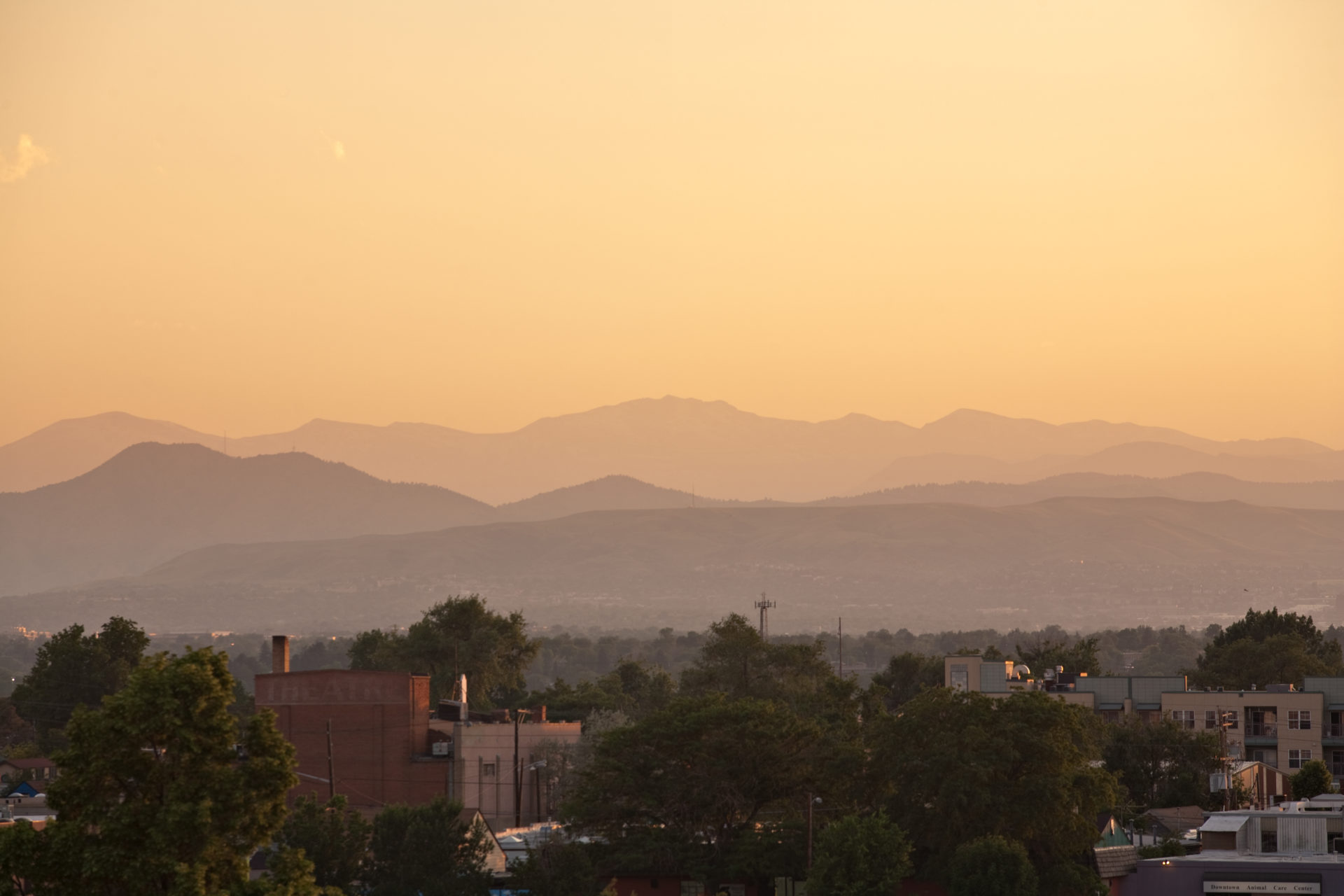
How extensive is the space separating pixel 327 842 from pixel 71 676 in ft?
281

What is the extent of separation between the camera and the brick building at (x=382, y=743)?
93375 millimetres

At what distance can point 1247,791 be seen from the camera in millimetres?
93562

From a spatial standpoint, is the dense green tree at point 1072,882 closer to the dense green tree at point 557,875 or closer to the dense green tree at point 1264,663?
the dense green tree at point 557,875

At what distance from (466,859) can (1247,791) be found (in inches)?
1778

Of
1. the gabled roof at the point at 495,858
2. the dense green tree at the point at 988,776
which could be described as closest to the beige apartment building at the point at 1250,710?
the dense green tree at the point at 988,776

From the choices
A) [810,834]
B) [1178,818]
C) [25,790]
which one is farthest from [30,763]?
[1178,818]

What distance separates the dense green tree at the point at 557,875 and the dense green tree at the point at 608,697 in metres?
63.9

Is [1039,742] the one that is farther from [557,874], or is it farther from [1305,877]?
[557,874]

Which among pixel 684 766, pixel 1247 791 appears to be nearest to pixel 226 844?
pixel 684 766

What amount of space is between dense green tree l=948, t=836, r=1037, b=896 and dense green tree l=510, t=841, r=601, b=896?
1334 cm

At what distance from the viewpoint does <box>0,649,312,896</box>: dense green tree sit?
120 ft

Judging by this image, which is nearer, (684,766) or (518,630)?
(684,766)

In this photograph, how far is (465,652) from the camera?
148875mm

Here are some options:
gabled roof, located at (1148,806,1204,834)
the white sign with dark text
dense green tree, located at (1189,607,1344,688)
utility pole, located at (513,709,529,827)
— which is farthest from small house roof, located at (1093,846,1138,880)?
dense green tree, located at (1189,607,1344,688)
